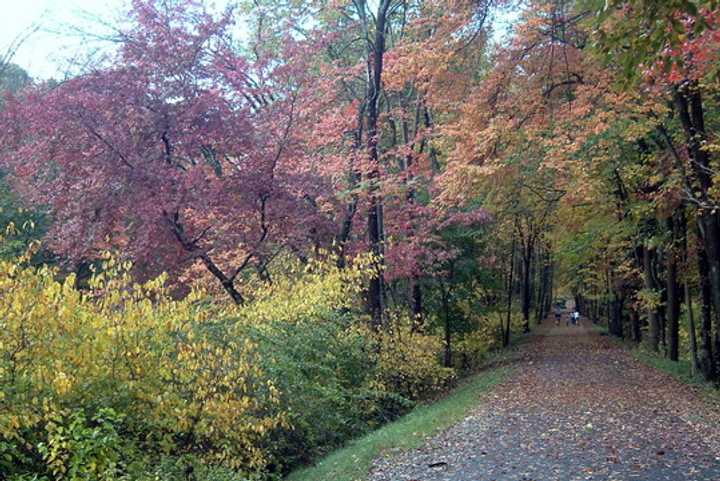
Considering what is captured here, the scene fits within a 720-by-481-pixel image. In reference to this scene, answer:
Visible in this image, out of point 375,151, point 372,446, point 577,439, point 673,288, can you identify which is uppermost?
point 375,151

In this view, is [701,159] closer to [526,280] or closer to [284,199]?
[284,199]

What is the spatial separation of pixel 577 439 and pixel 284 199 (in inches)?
270

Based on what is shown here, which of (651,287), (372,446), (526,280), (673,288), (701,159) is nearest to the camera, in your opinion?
(372,446)

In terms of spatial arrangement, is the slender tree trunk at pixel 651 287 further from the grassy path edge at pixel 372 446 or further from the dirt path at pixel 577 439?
the grassy path edge at pixel 372 446

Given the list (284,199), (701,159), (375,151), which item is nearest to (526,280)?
(375,151)

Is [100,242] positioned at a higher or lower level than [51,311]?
higher

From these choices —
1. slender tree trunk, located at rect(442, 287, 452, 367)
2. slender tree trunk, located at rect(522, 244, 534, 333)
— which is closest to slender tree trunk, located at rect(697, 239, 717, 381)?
slender tree trunk, located at rect(442, 287, 452, 367)

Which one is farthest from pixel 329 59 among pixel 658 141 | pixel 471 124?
pixel 658 141

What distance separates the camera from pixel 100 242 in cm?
1095

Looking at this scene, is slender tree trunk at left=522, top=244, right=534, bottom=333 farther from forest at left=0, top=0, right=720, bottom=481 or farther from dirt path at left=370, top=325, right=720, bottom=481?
dirt path at left=370, top=325, right=720, bottom=481

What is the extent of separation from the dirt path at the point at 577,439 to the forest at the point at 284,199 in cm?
62

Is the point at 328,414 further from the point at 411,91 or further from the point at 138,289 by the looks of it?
the point at 411,91

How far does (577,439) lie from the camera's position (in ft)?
29.6

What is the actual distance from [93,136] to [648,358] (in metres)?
18.4
